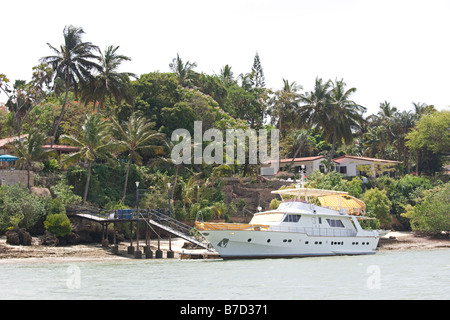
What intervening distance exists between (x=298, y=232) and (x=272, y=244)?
2241 millimetres

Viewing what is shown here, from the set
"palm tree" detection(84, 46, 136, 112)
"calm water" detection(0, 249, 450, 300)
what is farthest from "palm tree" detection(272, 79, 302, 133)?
"calm water" detection(0, 249, 450, 300)

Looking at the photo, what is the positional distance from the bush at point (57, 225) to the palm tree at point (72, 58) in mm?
13500

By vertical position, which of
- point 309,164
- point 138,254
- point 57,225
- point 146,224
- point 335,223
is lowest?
point 138,254

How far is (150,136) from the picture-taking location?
47500mm

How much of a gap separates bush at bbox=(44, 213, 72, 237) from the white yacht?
10364 millimetres

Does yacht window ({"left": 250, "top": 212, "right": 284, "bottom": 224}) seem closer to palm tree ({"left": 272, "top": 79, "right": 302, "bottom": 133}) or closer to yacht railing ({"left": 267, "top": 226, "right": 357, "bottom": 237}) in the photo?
yacht railing ({"left": 267, "top": 226, "right": 357, "bottom": 237})

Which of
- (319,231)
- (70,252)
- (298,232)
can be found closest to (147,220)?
(70,252)

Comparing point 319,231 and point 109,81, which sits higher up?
point 109,81

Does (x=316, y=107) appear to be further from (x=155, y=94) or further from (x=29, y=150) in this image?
(x=29, y=150)

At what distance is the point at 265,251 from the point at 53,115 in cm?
3078

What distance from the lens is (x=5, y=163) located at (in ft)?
152

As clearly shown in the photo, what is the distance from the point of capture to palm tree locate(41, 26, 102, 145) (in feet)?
165

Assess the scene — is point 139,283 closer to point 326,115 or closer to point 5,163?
point 5,163
